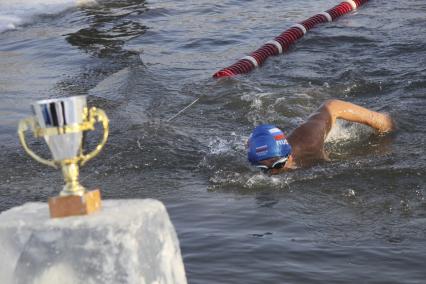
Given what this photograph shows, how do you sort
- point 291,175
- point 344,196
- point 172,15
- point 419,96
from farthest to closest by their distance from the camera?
point 172,15 → point 419,96 → point 291,175 → point 344,196

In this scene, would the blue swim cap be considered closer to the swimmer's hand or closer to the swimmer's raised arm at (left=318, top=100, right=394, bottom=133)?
the swimmer's raised arm at (left=318, top=100, right=394, bottom=133)

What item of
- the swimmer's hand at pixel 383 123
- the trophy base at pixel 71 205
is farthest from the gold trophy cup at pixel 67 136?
the swimmer's hand at pixel 383 123

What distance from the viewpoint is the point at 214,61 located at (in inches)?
428

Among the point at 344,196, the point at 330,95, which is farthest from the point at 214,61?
the point at 344,196

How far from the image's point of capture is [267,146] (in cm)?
604

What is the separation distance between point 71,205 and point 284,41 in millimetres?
8878

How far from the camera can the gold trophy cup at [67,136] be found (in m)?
2.43

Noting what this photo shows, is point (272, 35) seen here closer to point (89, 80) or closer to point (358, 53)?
point (358, 53)

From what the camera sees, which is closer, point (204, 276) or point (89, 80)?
point (204, 276)

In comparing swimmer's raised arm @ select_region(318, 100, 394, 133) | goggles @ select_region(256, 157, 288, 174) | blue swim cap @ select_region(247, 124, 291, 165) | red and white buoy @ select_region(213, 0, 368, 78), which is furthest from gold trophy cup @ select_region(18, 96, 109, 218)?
red and white buoy @ select_region(213, 0, 368, 78)

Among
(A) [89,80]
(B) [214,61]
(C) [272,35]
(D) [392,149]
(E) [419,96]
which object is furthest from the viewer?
(C) [272,35]

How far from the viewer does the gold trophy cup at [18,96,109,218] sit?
243 centimetres

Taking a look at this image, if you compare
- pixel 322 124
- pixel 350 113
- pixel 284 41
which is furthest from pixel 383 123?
pixel 284 41

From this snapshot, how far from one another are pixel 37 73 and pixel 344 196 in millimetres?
5901
